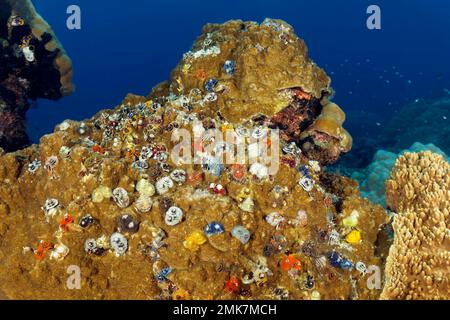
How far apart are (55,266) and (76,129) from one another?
8.15ft

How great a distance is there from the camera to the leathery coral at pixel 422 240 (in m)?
5.18

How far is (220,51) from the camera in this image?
25.4 ft

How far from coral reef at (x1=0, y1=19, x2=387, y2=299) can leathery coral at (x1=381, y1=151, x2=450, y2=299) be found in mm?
343

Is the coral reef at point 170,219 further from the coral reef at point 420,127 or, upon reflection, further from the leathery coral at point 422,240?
the coral reef at point 420,127

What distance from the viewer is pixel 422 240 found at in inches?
218

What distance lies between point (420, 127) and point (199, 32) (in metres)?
90.1

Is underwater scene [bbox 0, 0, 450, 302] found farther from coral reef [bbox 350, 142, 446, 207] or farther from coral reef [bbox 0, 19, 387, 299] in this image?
coral reef [bbox 350, 142, 446, 207]

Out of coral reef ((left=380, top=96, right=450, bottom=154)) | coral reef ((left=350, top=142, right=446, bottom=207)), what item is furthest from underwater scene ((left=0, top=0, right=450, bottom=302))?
coral reef ((left=380, top=96, right=450, bottom=154))

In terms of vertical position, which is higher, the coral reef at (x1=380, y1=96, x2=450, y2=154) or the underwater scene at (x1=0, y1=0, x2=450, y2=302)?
the coral reef at (x1=380, y1=96, x2=450, y2=154)

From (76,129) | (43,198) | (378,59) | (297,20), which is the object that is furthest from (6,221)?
(297,20)

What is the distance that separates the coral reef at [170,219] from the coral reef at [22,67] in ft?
13.1

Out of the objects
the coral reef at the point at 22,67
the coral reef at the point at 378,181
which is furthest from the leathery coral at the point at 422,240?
the coral reef at the point at 22,67

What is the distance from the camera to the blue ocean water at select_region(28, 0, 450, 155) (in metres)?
72.6
